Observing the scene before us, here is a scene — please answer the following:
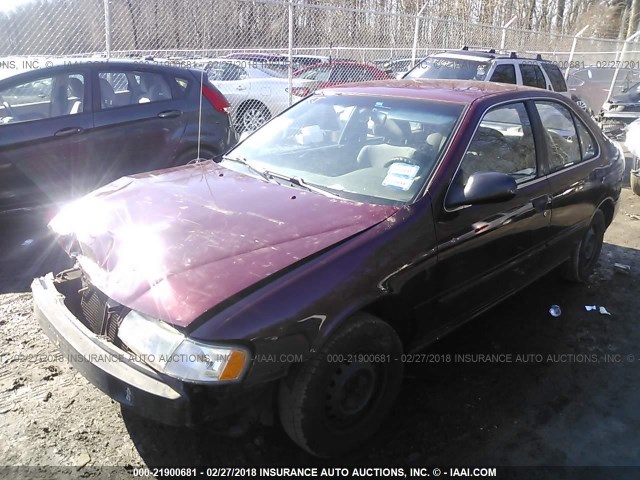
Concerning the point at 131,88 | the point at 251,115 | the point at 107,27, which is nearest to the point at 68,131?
the point at 131,88

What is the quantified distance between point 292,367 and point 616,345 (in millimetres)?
2663

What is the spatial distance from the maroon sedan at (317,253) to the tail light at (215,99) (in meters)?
2.69

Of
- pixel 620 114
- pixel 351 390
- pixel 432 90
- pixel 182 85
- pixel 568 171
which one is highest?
pixel 432 90

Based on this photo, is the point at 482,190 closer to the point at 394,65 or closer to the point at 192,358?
the point at 192,358

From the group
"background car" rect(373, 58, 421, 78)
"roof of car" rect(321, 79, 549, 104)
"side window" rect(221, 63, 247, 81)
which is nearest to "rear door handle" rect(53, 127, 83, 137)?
"roof of car" rect(321, 79, 549, 104)

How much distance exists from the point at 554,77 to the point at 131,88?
8291 mm

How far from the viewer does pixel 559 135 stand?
12.6ft

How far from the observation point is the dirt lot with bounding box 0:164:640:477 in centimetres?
248

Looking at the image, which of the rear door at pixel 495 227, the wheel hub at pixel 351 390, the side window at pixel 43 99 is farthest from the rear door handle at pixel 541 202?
the side window at pixel 43 99

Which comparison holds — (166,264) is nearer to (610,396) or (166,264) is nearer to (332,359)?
(332,359)

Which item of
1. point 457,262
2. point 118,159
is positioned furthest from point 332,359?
point 118,159

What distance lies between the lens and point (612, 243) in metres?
5.74

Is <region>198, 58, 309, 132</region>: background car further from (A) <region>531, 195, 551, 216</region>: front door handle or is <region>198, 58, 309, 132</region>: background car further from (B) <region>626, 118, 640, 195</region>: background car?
(A) <region>531, 195, 551, 216</region>: front door handle

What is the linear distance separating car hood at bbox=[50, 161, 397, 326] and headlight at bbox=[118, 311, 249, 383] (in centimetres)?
8
